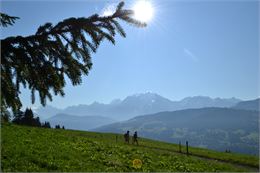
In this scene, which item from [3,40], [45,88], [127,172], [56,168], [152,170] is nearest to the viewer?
[3,40]

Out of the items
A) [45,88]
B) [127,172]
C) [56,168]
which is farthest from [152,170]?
[45,88]

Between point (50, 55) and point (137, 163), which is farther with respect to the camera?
point (137, 163)

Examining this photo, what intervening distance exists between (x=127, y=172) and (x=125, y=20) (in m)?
16.2

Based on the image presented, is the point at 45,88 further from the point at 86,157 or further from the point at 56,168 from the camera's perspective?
the point at 86,157

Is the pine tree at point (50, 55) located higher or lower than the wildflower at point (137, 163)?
higher

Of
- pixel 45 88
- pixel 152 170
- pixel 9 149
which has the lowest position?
pixel 152 170

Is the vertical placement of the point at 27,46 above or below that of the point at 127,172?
above

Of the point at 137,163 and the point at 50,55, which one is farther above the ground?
the point at 50,55

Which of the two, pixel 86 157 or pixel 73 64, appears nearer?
pixel 73 64

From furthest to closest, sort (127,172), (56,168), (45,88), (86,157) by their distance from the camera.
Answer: (86,157) → (127,172) → (56,168) → (45,88)

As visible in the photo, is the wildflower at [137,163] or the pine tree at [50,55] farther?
the wildflower at [137,163]

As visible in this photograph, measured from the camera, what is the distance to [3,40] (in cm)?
774

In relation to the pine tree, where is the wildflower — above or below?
below

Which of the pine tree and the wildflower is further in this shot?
the wildflower
